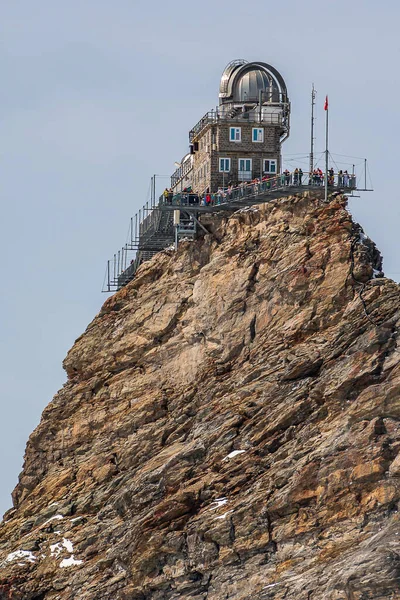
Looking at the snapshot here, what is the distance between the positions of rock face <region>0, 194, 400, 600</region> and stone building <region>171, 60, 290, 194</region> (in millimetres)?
9062

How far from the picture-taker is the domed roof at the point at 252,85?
623ft

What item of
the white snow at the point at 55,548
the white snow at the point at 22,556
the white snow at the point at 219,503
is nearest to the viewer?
the white snow at the point at 219,503

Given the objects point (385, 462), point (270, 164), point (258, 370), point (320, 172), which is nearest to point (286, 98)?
point (270, 164)

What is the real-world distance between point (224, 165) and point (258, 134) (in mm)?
3971

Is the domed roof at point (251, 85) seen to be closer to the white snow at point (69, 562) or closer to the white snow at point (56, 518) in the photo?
the white snow at point (56, 518)

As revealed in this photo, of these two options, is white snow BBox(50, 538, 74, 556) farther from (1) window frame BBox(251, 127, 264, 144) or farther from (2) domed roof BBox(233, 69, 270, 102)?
Result: (2) domed roof BBox(233, 69, 270, 102)

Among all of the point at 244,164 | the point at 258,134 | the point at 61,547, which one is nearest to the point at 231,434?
the point at 61,547

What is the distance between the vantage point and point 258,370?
163m

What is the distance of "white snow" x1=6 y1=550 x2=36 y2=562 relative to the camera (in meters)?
168

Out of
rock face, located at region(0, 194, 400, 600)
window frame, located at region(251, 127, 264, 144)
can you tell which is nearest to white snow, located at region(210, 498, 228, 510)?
rock face, located at region(0, 194, 400, 600)

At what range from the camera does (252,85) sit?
190875mm

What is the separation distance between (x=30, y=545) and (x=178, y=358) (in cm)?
1638

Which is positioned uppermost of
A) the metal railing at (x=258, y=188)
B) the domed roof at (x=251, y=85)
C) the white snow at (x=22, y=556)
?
the domed roof at (x=251, y=85)

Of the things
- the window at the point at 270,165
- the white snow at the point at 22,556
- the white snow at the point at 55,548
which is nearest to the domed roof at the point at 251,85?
the window at the point at 270,165
